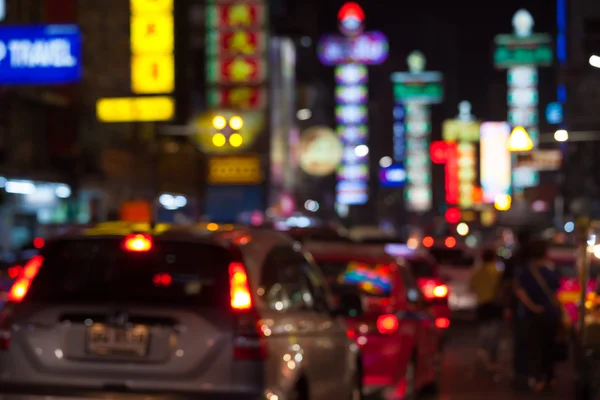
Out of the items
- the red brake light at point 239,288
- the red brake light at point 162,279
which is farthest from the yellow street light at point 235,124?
the red brake light at point 239,288

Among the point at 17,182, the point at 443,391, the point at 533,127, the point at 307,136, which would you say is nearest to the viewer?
the point at 443,391

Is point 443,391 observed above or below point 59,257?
below

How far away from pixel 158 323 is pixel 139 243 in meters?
0.57

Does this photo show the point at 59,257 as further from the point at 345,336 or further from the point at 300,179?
the point at 300,179

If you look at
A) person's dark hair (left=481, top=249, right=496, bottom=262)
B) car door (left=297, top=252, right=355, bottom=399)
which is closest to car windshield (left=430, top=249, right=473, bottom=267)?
person's dark hair (left=481, top=249, right=496, bottom=262)

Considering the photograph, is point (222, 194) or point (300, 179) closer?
point (222, 194)

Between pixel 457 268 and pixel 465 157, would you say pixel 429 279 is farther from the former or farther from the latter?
pixel 465 157

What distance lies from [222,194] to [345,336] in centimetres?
3998

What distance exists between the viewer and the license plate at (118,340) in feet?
25.3

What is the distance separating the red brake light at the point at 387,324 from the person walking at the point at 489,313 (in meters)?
6.31

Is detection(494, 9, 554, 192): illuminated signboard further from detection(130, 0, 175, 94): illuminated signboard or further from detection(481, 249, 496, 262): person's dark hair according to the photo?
detection(481, 249, 496, 262): person's dark hair

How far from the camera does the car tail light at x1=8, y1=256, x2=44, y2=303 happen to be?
808 cm

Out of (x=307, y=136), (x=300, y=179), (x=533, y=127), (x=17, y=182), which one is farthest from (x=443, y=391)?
(x=533, y=127)

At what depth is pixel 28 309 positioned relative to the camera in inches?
314
